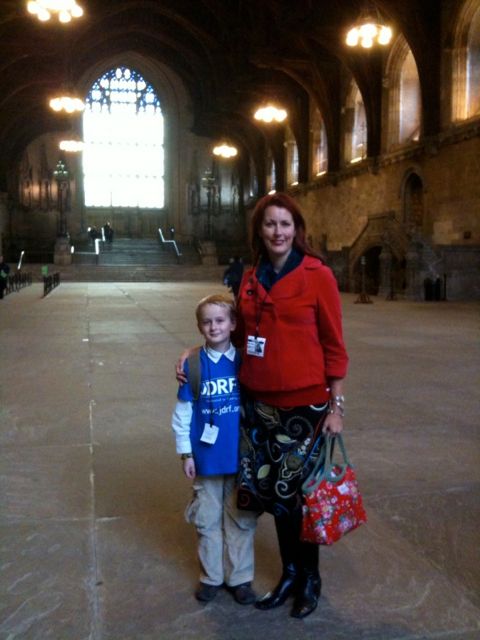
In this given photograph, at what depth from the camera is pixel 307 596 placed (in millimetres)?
2613

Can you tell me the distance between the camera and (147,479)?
4.08m

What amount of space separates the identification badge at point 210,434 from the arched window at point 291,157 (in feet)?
124

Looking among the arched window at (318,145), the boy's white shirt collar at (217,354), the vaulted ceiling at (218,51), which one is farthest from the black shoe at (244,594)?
the arched window at (318,145)

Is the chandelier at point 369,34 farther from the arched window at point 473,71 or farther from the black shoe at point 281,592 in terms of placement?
the black shoe at point 281,592

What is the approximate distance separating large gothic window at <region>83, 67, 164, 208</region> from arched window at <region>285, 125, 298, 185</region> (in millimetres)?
11344

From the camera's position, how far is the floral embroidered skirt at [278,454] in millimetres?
2537

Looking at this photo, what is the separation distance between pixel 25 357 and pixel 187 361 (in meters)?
6.72

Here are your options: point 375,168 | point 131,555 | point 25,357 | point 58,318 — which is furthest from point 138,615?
point 375,168

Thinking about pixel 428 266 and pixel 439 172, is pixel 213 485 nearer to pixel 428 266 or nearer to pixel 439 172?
pixel 428 266

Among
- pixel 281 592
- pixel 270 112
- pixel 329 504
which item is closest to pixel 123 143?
pixel 270 112

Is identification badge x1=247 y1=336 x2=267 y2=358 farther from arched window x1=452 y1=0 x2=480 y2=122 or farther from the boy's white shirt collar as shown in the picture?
arched window x1=452 y1=0 x2=480 y2=122

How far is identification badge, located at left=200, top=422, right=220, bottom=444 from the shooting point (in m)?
2.65

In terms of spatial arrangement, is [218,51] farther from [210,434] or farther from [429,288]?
[210,434]

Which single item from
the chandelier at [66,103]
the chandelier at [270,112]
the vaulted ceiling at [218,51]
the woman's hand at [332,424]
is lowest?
the woman's hand at [332,424]
